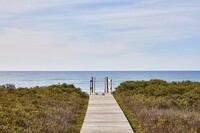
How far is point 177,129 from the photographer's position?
10750 mm

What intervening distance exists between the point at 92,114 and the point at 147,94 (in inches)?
387

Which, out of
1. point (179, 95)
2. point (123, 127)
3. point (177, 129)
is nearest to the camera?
point (177, 129)

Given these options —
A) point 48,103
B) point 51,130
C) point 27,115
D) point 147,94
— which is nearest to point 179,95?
point 147,94

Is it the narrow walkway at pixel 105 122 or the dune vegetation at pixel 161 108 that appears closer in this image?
the narrow walkway at pixel 105 122

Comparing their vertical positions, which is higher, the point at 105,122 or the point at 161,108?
Result: the point at 105,122

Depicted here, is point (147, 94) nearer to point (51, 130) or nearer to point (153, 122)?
point (153, 122)

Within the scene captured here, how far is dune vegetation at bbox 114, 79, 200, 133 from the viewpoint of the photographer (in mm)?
11735

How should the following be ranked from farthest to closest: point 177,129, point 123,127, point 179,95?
1. point 179,95
2. point 123,127
3. point 177,129

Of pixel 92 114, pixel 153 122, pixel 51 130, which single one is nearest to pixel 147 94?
pixel 92 114

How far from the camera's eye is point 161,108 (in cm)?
1862

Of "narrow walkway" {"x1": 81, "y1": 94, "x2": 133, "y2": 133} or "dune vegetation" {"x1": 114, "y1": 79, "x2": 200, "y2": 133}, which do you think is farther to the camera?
"dune vegetation" {"x1": 114, "y1": 79, "x2": 200, "y2": 133}

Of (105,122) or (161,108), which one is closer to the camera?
(105,122)

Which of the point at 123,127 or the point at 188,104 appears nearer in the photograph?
the point at 123,127

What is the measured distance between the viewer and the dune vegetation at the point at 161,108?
38.5 feet
